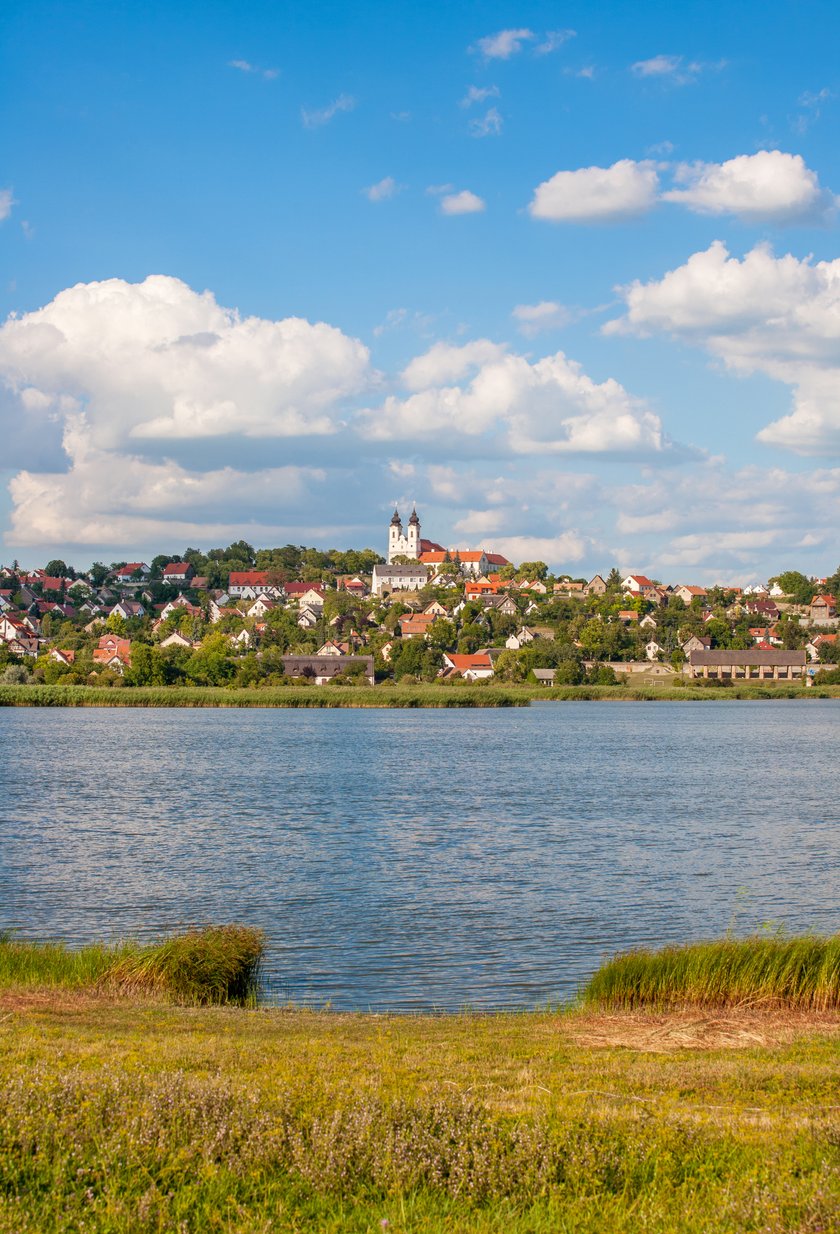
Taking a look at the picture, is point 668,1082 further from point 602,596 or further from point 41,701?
point 602,596

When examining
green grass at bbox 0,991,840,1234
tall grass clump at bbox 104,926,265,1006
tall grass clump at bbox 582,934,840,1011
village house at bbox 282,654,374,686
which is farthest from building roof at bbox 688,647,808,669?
green grass at bbox 0,991,840,1234

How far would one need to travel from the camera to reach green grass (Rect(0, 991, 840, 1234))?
639 centimetres

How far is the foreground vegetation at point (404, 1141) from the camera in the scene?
6.42 m

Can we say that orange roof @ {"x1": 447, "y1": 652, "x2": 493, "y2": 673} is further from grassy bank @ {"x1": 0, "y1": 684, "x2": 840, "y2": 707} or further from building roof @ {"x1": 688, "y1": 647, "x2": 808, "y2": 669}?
building roof @ {"x1": 688, "y1": 647, "x2": 808, "y2": 669}

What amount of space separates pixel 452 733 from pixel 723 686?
229 feet

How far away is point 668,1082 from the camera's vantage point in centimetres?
980

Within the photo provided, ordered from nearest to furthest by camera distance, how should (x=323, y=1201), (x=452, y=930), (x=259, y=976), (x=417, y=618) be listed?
(x=323, y=1201)
(x=259, y=976)
(x=452, y=930)
(x=417, y=618)

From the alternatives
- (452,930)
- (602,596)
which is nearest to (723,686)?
(602,596)

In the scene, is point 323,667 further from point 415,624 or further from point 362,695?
point 415,624

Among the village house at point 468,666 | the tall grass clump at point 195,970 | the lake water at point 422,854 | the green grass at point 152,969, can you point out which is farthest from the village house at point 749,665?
the green grass at point 152,969

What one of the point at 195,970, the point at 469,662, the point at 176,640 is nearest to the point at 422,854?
the point at 195,970

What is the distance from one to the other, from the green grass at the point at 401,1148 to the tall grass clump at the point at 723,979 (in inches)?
167

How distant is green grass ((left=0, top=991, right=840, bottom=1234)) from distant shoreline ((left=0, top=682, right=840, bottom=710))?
8854 cm

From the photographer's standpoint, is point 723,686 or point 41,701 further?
point 723,686
